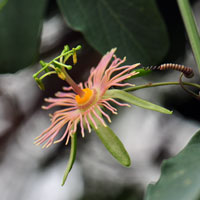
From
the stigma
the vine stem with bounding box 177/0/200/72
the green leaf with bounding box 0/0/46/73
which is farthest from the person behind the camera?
the green leaf with bounding box 0/0/46/73

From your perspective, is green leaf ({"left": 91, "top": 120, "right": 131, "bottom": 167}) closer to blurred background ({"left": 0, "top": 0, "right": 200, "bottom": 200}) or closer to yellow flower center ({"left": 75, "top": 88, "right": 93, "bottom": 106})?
yellow flower center ({"left": 75, "top": 88, "right": 93, "bottom": 106})

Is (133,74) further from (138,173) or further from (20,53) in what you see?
(138,173)

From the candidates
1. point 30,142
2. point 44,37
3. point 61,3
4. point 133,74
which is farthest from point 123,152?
point 30,142

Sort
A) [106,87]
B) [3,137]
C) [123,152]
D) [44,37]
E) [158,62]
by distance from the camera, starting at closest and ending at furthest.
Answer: [123,152] → [106,87] → [158,62] → [44,37] → [3,137]

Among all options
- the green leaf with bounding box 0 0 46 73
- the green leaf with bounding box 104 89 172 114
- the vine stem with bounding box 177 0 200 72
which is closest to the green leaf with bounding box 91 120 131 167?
the green leaf with bounding box 104 89 172 114

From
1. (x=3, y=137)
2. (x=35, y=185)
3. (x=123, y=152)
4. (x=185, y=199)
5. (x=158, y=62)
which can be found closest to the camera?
(x=185, y=199)

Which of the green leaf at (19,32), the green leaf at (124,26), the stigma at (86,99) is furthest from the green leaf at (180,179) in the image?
the green leaf at (19,32)

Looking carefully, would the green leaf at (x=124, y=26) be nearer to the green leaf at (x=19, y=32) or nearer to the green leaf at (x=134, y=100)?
the green leaf at (x=19, y=32)
